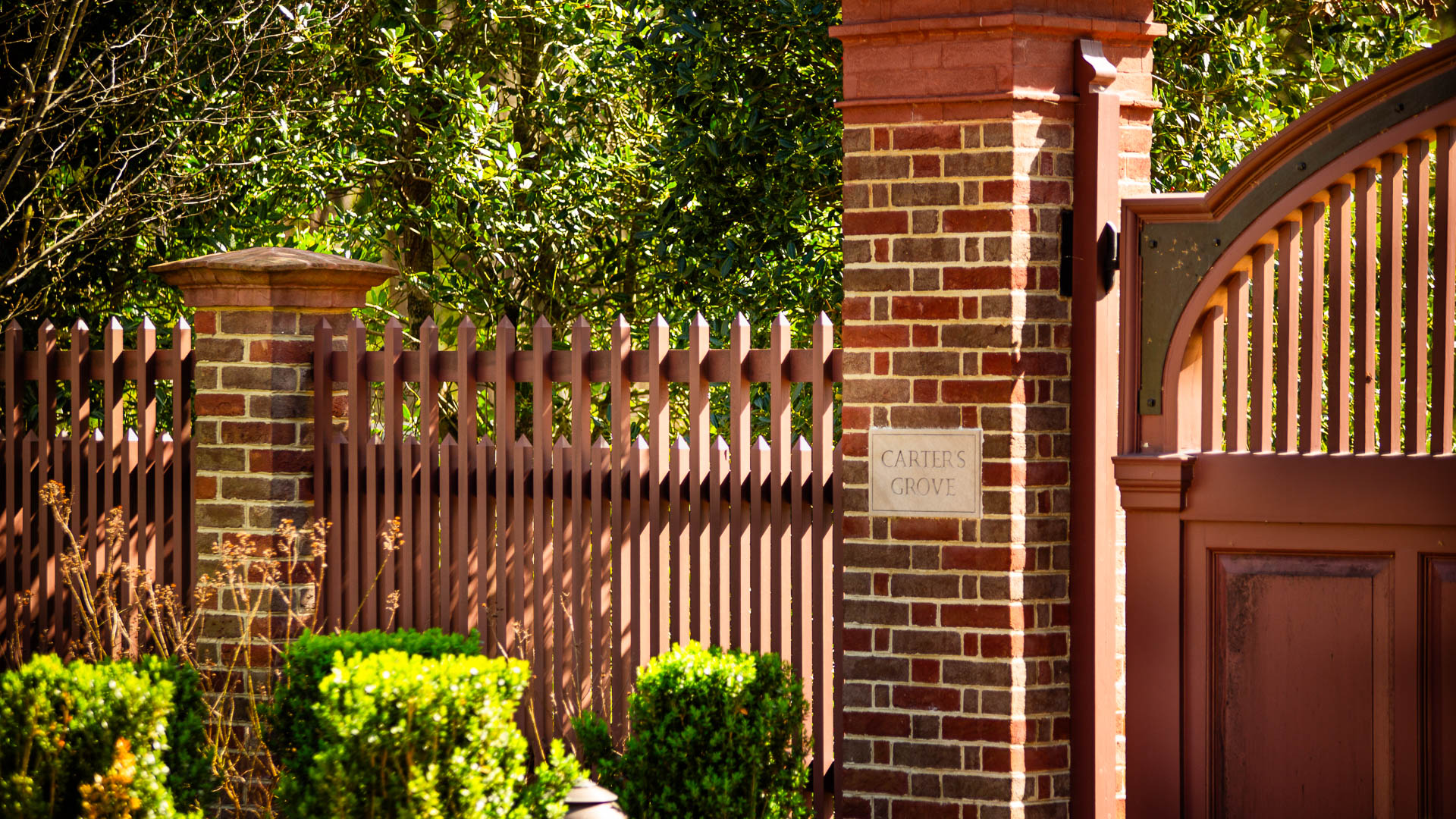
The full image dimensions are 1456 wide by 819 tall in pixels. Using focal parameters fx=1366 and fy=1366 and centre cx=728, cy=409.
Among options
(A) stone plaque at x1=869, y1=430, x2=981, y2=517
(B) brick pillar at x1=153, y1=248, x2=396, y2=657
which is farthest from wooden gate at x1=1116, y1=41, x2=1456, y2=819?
(B) brick pillar at x1=153, y1=248, x2=396, y2=657

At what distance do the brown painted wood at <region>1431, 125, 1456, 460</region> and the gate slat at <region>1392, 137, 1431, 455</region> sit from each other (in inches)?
1.4

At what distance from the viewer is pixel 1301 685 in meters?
4.07

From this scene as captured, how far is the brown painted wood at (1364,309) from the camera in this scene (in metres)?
3.94

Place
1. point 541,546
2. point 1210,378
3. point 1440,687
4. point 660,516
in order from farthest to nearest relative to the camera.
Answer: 1. point 541,546
2. point 660,516
3. point 1210,378
4. point 1440,687

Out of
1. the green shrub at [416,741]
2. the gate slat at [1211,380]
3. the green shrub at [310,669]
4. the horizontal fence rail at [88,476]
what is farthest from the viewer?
the horizontal fence rail at [88,476]

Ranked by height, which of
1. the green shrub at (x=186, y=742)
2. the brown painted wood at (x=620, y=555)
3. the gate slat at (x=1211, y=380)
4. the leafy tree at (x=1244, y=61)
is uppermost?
the leafy tree at (x=1244, y=61)

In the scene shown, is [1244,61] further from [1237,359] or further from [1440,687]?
[1440,687]

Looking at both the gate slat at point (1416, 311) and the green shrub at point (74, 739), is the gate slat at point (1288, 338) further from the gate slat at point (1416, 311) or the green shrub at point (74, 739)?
the green shrub at point (74, 739)

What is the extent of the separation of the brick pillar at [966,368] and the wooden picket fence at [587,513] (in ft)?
0.70

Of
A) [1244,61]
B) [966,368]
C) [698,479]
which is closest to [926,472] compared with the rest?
[966,368]

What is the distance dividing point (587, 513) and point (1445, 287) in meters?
2.86

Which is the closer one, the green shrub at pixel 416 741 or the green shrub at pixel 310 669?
the green shrub at pixel 416 741

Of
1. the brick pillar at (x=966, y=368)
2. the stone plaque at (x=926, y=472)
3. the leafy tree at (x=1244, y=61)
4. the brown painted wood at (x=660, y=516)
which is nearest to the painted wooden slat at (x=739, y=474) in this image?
the brown painted wood at (x=660, y=516)

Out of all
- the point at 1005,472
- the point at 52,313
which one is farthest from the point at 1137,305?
the point at 52,313
